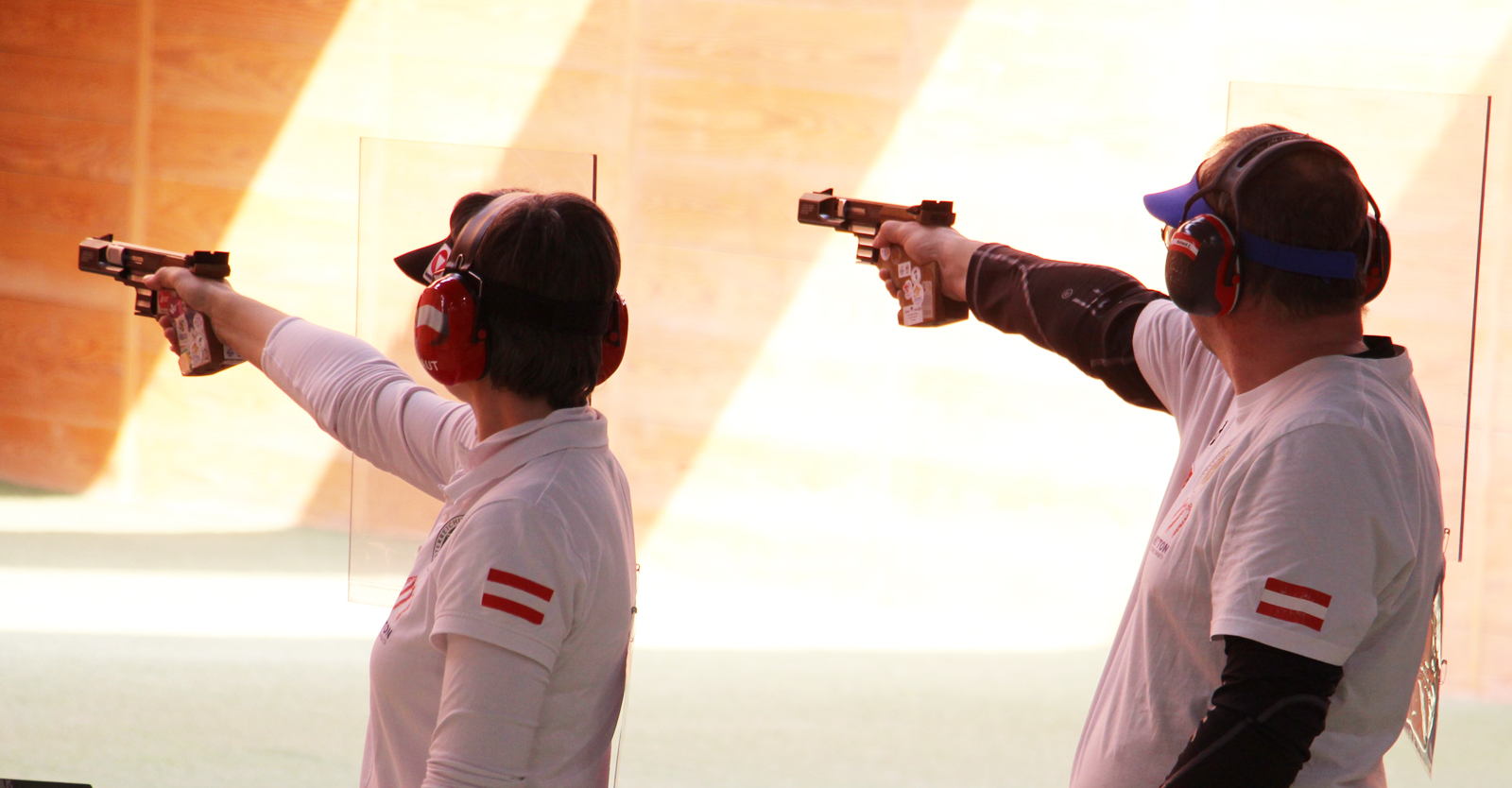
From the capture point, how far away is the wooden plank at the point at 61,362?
545 cm

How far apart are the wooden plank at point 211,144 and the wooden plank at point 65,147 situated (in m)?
0.16

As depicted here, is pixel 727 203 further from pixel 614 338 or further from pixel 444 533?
pixel 444 533

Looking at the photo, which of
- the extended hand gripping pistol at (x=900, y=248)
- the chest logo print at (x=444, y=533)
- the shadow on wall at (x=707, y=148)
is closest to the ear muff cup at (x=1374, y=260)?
the extended hand gripping pistol at (x=900, y=248)

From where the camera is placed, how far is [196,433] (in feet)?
17.7

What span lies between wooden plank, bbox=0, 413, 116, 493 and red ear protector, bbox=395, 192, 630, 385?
4.90 meters

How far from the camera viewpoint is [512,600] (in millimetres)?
1159

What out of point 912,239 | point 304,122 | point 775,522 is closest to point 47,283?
point 304,122

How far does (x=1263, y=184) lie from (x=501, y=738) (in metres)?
0.92

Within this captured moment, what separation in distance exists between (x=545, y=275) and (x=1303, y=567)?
0.77m

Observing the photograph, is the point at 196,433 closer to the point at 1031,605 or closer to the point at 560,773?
the point at 1031,605

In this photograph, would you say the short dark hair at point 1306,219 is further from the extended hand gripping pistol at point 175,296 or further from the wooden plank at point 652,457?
the wooden plank at point 652,457

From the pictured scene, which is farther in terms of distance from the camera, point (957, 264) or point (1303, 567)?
point (957, 264)

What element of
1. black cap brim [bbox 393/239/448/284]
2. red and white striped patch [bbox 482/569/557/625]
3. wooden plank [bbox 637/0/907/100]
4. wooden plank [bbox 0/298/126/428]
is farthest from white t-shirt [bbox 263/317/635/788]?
wooden plank [bbox 0/298/126/428]

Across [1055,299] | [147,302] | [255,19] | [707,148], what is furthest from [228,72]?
[1055,299]
